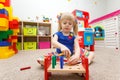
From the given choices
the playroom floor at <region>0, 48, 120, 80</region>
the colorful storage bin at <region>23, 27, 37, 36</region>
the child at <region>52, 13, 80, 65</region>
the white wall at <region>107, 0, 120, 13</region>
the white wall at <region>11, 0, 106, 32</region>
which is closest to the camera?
the playroom floor at <region>0, 48, 120, 80</region>

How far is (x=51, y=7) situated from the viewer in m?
2.93

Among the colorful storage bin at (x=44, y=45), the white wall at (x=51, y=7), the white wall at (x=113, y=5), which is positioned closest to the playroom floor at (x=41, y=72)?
the colorful storage bin at (x=44, y=45)

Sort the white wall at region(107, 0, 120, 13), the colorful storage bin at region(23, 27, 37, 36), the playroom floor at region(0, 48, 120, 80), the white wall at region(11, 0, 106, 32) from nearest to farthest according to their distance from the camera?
the playroom floor at region(0, 48, 120, 80) < the colorful storage bin at region(23, 27, 37, 36) < the white wall at region(11, 0, 106, 32) < the white wall at region(107, 0, 120, 13)

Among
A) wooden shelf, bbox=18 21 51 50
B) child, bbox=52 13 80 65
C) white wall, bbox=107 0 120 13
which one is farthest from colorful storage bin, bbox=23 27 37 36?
white wall, bbox=107 0 120 13

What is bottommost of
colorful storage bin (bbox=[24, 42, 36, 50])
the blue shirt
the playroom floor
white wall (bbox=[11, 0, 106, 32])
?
the playroom floor

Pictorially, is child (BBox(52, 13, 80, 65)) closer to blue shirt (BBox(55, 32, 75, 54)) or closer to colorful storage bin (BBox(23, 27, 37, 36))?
blue shirt (BBox(55, 32, 75, 54))

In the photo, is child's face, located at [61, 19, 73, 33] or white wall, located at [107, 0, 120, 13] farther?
white wall, located at [107, 0, 120, 13]

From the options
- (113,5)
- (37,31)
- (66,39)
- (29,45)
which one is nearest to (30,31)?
(37,31)

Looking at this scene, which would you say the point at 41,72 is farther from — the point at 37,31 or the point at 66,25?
the point at 37,31

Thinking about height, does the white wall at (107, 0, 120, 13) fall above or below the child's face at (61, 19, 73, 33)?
above

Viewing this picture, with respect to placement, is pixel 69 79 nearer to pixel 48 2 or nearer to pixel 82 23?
pixel 82 23

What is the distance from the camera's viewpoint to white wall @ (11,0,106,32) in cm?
267

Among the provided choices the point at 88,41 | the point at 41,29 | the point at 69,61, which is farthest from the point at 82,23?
the point at 69,61

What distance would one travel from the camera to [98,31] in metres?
2.59
